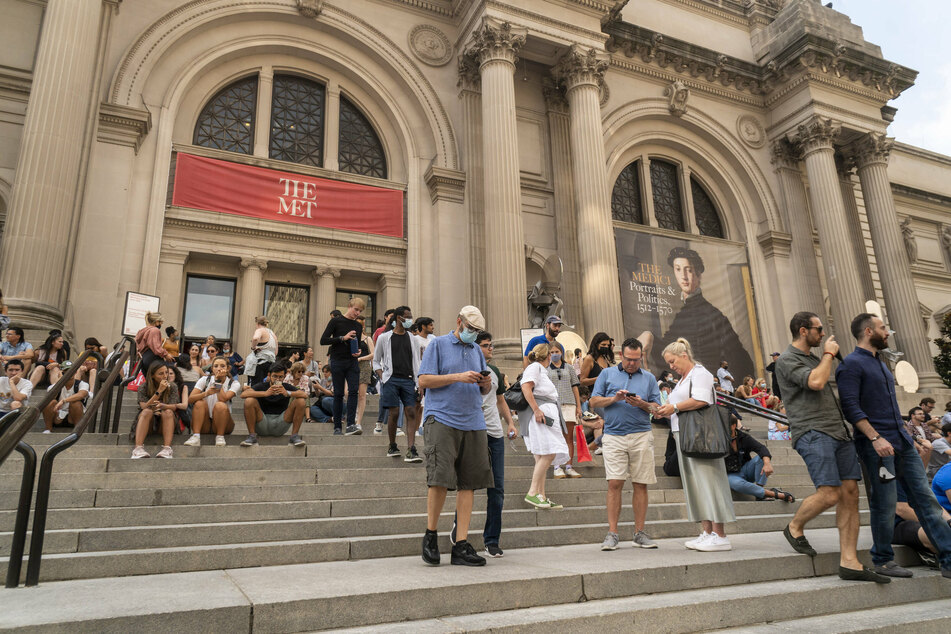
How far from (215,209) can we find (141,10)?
5.22 m

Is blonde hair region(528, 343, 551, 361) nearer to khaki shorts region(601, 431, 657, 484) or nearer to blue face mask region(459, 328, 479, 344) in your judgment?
khaki shorts region(601, 431, 657, 484)

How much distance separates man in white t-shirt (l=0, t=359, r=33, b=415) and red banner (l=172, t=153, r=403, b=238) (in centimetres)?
769

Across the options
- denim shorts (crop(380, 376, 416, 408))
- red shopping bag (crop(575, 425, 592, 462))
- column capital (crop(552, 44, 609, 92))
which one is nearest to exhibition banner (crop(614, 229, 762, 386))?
column capital (crop(552, 44, 609, 92))

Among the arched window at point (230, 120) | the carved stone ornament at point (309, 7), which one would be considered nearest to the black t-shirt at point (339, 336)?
the arched window at point (230, 120)

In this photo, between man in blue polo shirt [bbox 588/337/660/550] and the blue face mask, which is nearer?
the blue face mask

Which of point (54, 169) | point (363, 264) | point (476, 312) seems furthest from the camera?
point (363, 264)

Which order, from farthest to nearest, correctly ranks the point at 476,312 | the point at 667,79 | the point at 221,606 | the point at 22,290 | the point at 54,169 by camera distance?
1. the point at 667,79
2. the point at 54,169
3. the point at 22,290
4. the point at 476,312
5. the point at 221,606

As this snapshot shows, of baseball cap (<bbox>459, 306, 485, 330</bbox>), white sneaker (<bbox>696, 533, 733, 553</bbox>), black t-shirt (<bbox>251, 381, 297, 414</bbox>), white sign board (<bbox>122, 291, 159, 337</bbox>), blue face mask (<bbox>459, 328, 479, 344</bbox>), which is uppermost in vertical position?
white sign board (<bbox>122, 291, 159, 337</bbox>)

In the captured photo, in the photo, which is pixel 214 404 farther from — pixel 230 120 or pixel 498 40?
pixel 498 40

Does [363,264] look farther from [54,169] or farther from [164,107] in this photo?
[54,169]

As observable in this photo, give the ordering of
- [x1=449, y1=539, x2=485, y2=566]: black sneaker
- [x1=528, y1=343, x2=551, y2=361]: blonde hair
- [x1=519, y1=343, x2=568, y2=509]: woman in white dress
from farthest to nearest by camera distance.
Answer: [x1=528, y1=343, x2=551, y2=361]: blonde hair, [x1=519, y1=343, x2=568, y2=509]: woman in white dress, [x1=449, y1=539, x2=485, y2=566]: black sneaker

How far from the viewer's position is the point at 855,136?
2303 cm

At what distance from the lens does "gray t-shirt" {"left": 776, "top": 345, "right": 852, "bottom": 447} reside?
4.63m

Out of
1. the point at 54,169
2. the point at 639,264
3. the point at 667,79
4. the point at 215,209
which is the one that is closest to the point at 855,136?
the point at 667,79
